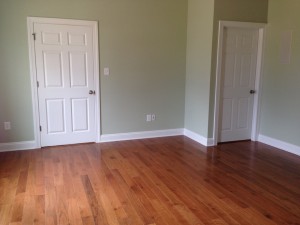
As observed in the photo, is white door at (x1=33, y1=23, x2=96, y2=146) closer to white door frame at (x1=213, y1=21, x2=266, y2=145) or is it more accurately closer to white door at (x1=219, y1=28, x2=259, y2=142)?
white door frame at (x1=213, y1=21, x2=266, y2=145)

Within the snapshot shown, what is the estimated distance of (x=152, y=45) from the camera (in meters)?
4.98

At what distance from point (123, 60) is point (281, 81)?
2.65m

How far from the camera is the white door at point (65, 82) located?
4.39 metres

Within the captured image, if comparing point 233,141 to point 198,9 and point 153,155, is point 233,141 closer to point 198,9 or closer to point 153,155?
point 153,155

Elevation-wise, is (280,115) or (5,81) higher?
(5,81)

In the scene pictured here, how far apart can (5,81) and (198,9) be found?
3.34 meters

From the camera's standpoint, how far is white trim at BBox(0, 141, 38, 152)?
4410 mm

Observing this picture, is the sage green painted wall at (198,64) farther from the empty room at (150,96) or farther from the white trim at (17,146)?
the white trim at (17,146)

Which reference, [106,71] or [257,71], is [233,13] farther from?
[106,71]

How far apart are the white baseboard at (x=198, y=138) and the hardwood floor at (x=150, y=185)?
13 centimetres

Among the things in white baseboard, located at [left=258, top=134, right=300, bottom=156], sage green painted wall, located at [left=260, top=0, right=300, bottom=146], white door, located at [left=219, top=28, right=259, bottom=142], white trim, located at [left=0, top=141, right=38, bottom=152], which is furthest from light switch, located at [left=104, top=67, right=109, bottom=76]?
white baseboard, located at [left=258, top=134, right=300, bottom=156]

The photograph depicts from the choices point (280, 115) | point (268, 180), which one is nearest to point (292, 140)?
point (280, 115)

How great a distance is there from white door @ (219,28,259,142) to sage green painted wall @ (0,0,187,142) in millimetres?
854

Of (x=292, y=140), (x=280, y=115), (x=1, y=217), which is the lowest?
(x=1, y=217)
